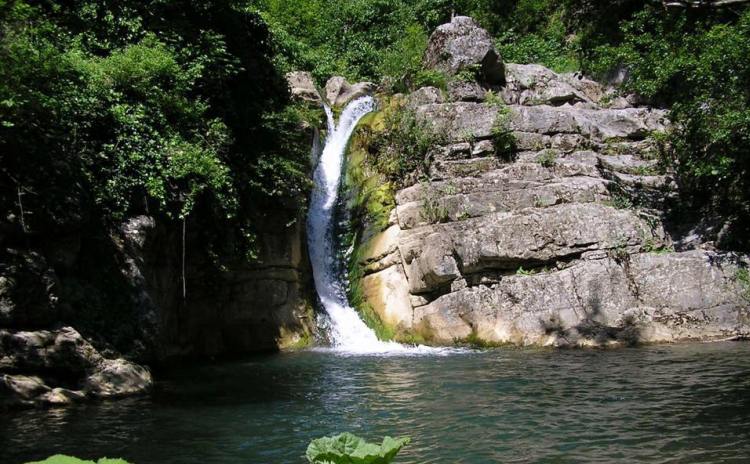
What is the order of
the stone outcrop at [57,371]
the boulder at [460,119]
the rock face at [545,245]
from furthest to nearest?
the boulder at [460,119] < the rock face at [545,245] < the stone outcrop at [57,371]

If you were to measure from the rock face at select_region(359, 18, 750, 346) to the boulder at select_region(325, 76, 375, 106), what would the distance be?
4784 millimetres

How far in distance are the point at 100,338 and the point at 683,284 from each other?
11.9 meters

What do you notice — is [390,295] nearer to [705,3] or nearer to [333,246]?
[333,246]

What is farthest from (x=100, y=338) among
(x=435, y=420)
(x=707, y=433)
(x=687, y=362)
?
(x=687, y=362)

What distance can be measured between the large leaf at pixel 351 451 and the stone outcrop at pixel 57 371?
25.8ft

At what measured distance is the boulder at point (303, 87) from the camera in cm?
2167

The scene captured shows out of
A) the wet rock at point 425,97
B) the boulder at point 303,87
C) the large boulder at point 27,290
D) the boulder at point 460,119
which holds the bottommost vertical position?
the large boulder at point 27,290

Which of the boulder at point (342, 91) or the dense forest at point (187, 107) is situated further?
the boulder at point (342, 91)

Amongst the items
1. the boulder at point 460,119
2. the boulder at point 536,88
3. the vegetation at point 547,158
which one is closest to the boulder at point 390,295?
the boulder at point 460,119

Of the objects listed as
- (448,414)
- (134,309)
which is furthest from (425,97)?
(448,414)

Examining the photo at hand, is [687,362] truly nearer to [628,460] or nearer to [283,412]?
[628,460]

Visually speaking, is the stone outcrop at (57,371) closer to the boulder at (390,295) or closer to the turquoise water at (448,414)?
the turquoise water at (448,414)

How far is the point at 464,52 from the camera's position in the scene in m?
20.4

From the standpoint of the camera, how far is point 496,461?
233 inches
